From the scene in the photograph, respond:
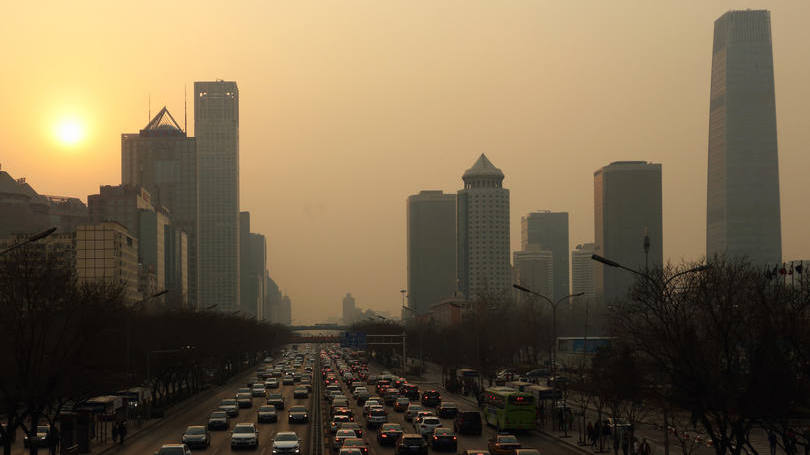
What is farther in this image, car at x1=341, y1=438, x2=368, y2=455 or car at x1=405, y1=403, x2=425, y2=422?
car at x1=405, y1=403, x2=425, y2=422

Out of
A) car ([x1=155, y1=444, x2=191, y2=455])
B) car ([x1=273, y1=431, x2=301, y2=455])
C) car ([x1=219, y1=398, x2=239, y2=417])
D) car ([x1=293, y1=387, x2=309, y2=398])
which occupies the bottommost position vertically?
car ([x1=293, y1=387, x2=309, y2=398])

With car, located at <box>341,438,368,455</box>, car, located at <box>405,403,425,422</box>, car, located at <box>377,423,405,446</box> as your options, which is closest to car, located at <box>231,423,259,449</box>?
car, located at <box>377,423,405,446</box>

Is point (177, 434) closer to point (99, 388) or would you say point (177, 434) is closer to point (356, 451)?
point (99, 388)

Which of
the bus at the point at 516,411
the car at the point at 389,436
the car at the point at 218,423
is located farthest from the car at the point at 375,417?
the car at the point at 389,436

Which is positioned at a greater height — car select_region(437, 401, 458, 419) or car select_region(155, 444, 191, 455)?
car select_region(155, 444, 191, 455)

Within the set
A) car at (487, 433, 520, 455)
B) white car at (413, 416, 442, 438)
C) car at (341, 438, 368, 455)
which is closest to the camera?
car at (341, 438, 368, 455)

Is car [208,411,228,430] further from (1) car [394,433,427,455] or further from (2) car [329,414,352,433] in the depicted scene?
(1) car [394,433,427,455]

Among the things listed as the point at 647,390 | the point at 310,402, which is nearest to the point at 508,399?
the point at 647,390
